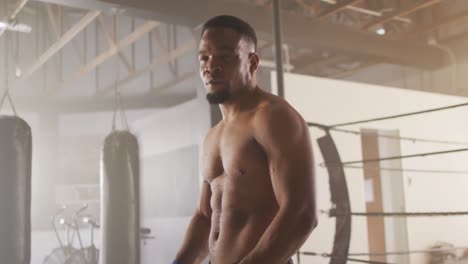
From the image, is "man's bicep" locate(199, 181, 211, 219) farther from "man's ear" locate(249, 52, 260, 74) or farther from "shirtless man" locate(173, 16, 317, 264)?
"man's ear" locate(249, 52, 260, 74)

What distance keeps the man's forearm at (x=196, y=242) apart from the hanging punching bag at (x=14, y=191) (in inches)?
91.6

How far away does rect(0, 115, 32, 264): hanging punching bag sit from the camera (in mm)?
3322

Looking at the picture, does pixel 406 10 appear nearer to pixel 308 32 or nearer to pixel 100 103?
pixel 308 32

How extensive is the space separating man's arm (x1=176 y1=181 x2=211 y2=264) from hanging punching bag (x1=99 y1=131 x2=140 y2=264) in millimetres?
3025

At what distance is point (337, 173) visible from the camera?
2.90 meters

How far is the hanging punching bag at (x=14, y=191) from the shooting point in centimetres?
332

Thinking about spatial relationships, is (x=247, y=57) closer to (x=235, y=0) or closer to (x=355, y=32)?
(x=235, y=0)

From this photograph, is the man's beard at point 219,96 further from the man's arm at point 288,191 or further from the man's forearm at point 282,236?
the man's forearm at point 282,236

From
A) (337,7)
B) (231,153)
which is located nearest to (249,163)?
(231,153)

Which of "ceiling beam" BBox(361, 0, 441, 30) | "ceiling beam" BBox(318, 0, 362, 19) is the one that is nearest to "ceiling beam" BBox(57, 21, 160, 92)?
"ceiling beam" BBox(318, 0, 362, 19)

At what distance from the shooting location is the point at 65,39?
16.4ft

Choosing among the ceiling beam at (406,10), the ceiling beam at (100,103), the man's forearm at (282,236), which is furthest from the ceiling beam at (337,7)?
the man's forearm at (282,236)

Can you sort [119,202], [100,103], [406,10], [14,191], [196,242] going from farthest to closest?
[100,103] → [406,10] → [119,202] → [14,191] → [196,242]

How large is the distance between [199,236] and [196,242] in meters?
0.02
